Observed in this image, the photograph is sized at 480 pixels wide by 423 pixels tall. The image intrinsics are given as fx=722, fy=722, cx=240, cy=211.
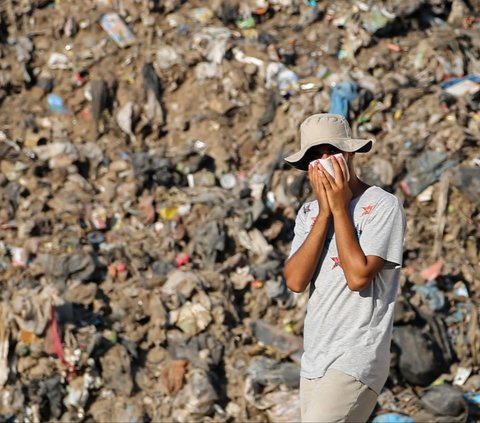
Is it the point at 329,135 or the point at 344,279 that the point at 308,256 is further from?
the point at 329,135

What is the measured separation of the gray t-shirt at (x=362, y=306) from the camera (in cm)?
217

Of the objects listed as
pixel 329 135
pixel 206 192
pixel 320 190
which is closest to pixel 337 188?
pixel 320 190

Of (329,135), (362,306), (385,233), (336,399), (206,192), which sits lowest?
(206,192)

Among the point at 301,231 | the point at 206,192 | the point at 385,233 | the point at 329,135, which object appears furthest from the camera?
the point at 206,192

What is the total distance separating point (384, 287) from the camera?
222 centimetres

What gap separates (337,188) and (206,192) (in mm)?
3694

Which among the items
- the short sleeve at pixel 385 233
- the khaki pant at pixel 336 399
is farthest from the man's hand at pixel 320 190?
the khaki pant at pixel 336 399

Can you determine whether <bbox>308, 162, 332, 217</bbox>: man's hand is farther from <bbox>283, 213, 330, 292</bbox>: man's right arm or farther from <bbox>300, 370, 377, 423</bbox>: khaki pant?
<bbox>300, 370, 377, 423</bbox>: khaki pant

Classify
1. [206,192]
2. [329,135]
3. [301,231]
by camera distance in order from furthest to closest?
[206,192]
[301,231]
[329,135]

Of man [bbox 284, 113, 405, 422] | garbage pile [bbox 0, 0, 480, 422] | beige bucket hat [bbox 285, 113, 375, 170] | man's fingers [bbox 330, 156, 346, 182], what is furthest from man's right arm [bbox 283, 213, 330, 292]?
garbage pile [bbox 0, 0, 480, 422]

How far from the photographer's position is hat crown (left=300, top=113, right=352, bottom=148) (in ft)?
7.54

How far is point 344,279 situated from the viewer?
2.21 meters

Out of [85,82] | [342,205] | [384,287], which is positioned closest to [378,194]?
[342,205]

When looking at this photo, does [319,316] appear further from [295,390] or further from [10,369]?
[10,369]
